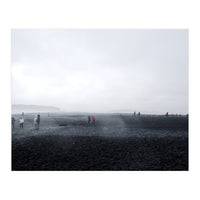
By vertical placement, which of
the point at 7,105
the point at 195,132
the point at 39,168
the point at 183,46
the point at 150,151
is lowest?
the point at 39,168

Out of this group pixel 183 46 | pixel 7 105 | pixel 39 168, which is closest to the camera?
pixel 39 168

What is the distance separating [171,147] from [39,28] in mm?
7716

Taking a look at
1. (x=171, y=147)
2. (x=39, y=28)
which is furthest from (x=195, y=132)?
(x=39, y=28)

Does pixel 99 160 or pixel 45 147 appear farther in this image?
pixel 45 147

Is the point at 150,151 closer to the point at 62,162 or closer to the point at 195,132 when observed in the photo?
the point at 195,132

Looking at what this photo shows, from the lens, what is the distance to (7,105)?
4.50 meters

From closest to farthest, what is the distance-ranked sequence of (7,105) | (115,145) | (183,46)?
(7,105) < (183,46) < (115,145)

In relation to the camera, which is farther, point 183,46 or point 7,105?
point 183,46

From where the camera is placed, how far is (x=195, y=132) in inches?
179

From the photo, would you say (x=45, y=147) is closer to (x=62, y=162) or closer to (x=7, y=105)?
(x=62, y=162)

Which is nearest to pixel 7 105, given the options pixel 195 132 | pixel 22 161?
pixel 22 161

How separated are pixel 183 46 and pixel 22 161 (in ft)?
26.1

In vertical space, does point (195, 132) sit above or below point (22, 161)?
above

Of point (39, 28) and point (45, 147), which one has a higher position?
point (39, 28)
